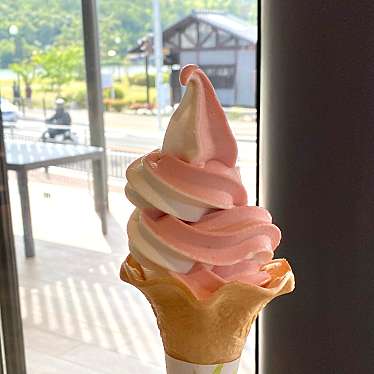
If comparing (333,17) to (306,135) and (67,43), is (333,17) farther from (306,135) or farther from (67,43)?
(67,43)

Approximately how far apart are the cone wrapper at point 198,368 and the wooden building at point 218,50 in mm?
1123

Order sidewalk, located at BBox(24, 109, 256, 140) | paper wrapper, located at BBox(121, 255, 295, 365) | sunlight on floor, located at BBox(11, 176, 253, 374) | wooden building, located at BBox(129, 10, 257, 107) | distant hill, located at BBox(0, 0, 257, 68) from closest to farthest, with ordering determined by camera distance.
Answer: paper wrapper, located at BBox(121, 255, 295, 365)
wooden building, located at BBox(129, 10, 257, 107)
distant hill, located at BBox(0, 0, 257, 68)
sidewalk, located at BBox(24, 109, 256, 140)
sunlight on floor, located at BBox(11, 176, 253, 374)

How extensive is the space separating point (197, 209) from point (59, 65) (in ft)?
4.75

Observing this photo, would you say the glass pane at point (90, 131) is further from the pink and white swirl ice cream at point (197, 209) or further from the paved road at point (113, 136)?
the pink and white swirl ice cream at point (197, 209)

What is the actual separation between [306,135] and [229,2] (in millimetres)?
819

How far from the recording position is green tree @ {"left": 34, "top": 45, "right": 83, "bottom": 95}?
228cm

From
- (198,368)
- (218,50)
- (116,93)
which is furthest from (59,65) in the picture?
(198,368)

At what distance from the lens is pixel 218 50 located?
2150 millimetres

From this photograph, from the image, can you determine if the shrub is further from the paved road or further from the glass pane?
the paved road

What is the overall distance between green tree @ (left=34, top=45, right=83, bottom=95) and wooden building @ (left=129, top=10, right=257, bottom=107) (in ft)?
0.86

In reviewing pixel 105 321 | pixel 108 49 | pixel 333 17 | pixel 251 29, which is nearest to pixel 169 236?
pixel 333 17

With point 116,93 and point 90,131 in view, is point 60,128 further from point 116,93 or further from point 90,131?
point 116,93

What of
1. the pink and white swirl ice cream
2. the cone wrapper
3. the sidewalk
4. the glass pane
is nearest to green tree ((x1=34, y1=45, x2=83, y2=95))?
the glass pane

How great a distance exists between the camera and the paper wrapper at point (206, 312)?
39.1 inches
